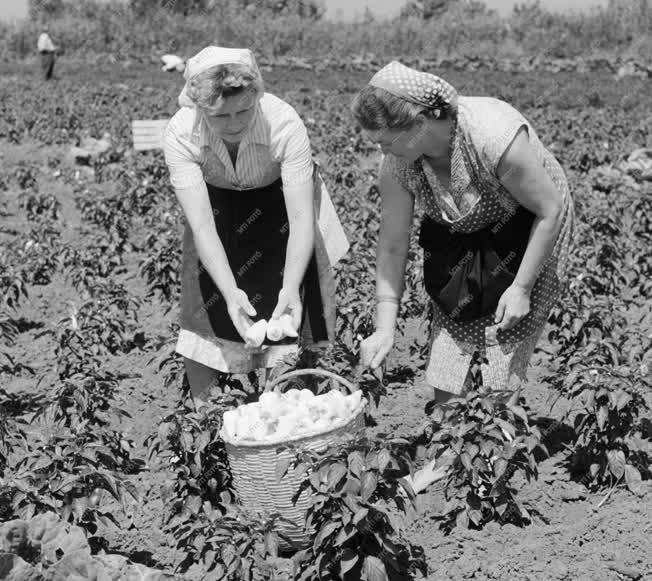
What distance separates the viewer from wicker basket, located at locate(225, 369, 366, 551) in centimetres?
255

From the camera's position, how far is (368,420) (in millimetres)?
3699

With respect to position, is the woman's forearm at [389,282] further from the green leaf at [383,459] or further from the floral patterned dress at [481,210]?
the green leaf at [383,459]

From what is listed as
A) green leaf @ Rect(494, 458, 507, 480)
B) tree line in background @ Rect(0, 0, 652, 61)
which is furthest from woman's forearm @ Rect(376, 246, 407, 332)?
tree line in background @ Rect(0, 0, 652, 61)

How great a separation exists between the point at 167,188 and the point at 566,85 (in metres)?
10.9

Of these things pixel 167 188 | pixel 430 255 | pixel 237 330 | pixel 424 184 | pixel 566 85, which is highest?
pixel 424 184

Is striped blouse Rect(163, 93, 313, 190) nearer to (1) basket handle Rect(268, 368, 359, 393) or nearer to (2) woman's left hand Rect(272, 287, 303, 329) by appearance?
(2) woman's left hand Rect(272, 287, 303, 329)

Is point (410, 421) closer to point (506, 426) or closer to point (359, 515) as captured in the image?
point (506, 426)

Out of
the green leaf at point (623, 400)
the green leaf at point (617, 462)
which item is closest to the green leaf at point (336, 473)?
the green leaf at point (623, 400)

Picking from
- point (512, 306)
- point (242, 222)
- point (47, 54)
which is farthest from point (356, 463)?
point (47, 54)

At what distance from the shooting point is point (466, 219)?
2805mm

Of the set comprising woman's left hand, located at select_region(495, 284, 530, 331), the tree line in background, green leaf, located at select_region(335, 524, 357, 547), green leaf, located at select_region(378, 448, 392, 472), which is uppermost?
woman's left hand, located at select_region(495, 284, 530, 331)

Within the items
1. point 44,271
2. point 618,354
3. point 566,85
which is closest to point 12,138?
point 44,271

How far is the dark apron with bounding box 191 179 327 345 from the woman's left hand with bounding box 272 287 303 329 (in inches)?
6.2

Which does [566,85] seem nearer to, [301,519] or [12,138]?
[12,138]
